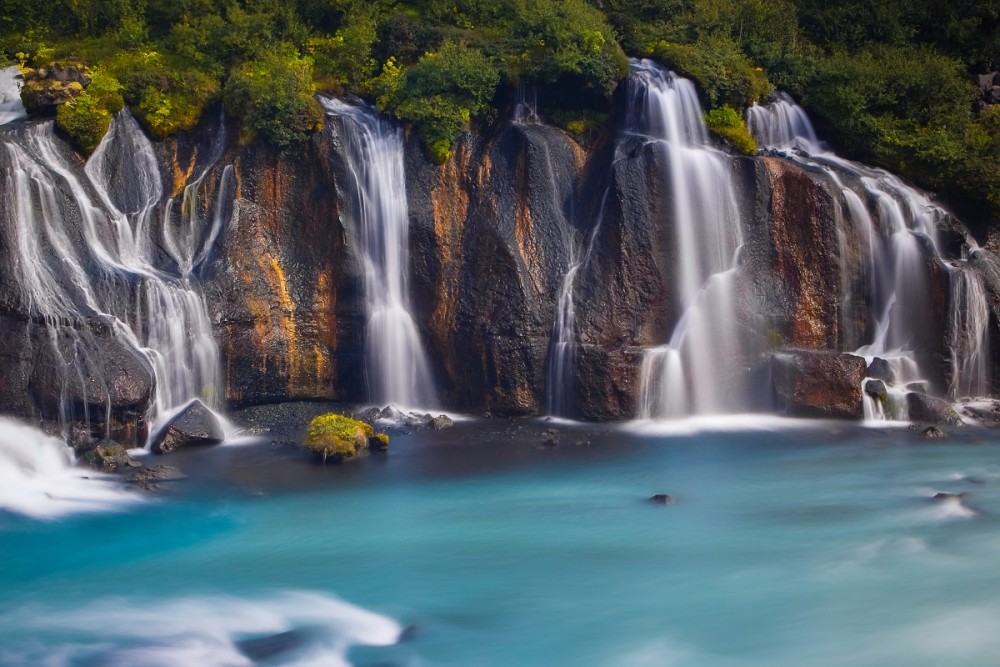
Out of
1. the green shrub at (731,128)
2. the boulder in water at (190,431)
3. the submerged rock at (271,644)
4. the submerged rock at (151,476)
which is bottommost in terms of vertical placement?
the submerged rock at (271,644)

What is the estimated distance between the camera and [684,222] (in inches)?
814

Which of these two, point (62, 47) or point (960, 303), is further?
point (62, 47)

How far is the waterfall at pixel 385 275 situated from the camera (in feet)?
68.6

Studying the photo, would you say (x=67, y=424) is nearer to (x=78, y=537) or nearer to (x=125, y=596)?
(x=78, y=537)

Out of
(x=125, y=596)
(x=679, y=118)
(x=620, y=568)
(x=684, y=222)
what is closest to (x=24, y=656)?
(x=125, y=596)

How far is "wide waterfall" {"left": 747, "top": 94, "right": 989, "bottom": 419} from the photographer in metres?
20.2

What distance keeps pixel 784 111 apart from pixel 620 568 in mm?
14190

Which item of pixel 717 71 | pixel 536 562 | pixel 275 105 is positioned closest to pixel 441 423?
pixel 536 562

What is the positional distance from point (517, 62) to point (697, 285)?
6.22 m

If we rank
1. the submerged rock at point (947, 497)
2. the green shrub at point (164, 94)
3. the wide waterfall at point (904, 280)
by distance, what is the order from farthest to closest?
the green shrub at point (164, 94)
the wide waterfall at point (904, 280)
the submerged rock at point (947, 497)

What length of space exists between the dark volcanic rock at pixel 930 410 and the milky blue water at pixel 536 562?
1.16 meters

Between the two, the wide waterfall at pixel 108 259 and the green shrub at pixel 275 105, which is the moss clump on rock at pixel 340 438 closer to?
the wide waterfall at pixel 108 259

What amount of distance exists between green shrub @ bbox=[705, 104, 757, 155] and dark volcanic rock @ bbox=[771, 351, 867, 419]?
471 cm

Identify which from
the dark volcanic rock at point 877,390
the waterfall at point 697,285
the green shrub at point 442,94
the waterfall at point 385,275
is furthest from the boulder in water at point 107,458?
the dark volcanic rock at point 877,390
